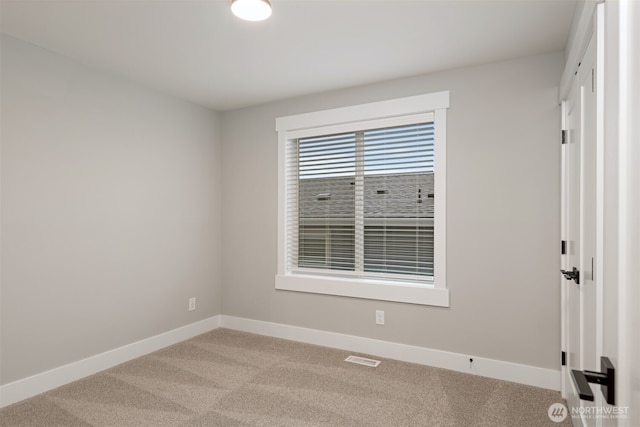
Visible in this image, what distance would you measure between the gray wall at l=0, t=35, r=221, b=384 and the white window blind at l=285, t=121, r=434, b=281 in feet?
3.68

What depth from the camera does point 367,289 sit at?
133 inches

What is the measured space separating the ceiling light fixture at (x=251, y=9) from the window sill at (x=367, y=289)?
2.35 m

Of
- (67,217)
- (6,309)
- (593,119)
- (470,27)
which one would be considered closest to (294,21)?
(470,27)

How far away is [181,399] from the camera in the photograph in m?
2.53

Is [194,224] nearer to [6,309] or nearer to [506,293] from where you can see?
[6,309]

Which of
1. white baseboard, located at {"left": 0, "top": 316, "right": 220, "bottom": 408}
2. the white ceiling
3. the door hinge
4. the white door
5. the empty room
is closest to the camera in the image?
the door hinge

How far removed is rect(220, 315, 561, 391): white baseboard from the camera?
2.73 m

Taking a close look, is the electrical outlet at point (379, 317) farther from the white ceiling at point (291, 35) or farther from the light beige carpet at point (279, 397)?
the white ceiling at point (291, 35)

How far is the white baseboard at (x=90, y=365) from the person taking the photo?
2.51 meters

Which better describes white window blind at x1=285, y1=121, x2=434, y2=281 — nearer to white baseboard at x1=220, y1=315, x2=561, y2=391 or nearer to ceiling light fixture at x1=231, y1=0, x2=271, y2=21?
white baseboard at x1=220, y1=315, x2=561, y2=391

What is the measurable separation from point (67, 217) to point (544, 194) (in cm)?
364

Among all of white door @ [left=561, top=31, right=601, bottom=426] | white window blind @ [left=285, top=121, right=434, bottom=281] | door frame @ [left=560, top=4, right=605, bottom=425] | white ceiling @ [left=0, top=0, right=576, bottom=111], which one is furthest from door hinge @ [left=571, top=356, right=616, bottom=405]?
white window blind @ [left=285, top=121, right=434, bottom=281]

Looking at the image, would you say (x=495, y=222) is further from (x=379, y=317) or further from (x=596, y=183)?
(x=596, y=183)

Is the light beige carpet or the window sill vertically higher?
the window sill
